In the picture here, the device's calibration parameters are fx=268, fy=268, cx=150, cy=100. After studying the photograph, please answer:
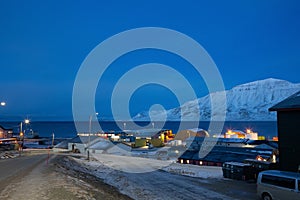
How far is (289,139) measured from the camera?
69.5ft

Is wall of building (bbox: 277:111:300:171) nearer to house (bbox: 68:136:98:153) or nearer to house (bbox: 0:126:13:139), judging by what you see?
house (bbox: 68:136:98:153)

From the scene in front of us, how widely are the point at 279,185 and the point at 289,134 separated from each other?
6909 millimetres

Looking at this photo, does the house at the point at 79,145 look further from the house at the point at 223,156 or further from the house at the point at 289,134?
the house at the point at 289,134

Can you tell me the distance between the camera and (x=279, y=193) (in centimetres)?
1552

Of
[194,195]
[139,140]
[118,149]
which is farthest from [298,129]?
[139,140]

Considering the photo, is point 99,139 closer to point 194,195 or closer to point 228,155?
point 228,155

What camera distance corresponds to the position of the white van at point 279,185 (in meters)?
14.8

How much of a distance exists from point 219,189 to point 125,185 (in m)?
7.62

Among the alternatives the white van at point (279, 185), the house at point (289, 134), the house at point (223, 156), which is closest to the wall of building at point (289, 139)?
the house at point (289, 134)

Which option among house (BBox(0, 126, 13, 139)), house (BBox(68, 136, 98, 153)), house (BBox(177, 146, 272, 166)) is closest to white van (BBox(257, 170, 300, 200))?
house (BBox(177, 146, 272, 166))

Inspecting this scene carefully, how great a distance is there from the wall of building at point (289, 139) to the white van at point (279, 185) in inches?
205

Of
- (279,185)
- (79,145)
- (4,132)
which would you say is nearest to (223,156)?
(279,185)

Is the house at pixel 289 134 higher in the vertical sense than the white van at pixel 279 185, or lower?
higher

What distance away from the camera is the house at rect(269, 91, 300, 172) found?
20.6m
